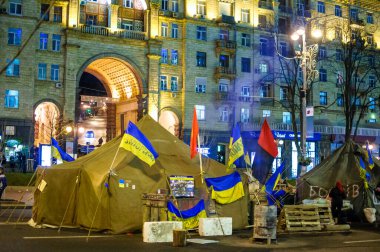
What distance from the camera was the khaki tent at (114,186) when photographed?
17.7 meters

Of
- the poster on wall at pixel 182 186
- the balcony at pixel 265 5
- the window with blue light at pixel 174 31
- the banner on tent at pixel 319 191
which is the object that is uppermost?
the balcony at pixel 265 5

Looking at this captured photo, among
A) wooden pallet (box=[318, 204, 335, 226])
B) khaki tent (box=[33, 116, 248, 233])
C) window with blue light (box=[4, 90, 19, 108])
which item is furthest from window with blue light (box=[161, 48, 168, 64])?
wooden pallet (box=[318, 204, 335, 226])

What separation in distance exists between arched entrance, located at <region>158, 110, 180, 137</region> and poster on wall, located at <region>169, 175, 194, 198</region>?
116ft

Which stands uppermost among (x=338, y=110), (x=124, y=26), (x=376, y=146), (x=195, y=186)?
(x=124, y=26)

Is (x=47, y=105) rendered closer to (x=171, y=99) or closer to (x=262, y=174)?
(x=171, y=99)

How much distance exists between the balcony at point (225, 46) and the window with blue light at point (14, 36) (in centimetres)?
1946

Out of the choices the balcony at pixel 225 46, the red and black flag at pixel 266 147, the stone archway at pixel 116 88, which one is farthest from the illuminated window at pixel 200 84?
the red and black flag at pixel 266 147

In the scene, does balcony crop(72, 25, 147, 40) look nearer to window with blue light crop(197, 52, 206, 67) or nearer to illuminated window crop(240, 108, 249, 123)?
window with blue light crop(197, 52, 206, 67)

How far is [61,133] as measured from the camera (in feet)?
159

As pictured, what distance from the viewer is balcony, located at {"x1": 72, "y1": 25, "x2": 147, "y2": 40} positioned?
5097cm

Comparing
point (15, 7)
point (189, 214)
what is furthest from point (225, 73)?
point (189, 214)

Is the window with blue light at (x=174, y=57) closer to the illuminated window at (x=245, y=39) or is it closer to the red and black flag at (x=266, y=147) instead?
the illuminated window at (x=245, y=39)

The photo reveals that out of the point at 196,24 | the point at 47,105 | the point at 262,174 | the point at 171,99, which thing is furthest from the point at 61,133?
the point at 262,174

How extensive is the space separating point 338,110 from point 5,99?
37625 mm
